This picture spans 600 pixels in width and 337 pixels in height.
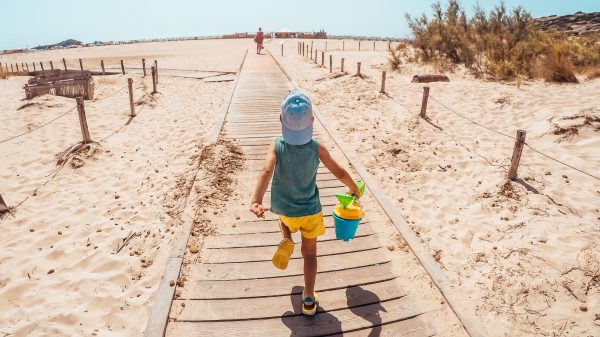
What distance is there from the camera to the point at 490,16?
1758cm

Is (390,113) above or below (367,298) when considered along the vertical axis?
above

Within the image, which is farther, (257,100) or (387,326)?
(257,100)

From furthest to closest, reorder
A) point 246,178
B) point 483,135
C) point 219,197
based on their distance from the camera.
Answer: point 483,135 → point 246,178 → point 219,197

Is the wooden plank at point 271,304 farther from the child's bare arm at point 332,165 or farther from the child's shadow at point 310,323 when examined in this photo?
the child's bare arm at point 332,165

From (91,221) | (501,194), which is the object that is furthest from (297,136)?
(501,194)

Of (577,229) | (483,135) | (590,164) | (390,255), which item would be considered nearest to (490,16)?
(483,135)

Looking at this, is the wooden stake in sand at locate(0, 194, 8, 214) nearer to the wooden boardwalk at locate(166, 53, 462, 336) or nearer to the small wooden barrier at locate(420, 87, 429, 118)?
the wooden boardwalk at locate(166, 53, 462, 336)

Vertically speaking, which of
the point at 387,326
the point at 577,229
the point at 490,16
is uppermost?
A: the point at 490,16

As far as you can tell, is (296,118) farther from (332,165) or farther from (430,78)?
(430,78)

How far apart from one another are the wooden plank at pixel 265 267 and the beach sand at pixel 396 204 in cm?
51

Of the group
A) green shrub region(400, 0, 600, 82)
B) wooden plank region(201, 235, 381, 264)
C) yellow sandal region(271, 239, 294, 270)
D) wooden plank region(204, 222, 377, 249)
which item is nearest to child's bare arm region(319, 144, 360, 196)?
yellow sandal region(271, 239, 294, 270)

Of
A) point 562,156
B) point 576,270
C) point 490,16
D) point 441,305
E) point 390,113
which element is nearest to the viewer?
point 441,305

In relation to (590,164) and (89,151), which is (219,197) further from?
(590,164)

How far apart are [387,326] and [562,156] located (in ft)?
17.3
